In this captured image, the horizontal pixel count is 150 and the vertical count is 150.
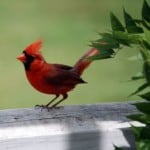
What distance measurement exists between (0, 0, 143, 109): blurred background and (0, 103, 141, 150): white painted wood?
7.80 feet

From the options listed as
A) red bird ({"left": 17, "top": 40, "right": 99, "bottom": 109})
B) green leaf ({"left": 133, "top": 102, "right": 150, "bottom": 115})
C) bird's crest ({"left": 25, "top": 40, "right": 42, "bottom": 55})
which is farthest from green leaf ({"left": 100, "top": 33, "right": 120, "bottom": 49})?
red bird ({"left": 17, "top": 40, "right": 99, "bottom": 109})

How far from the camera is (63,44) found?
6828 mm

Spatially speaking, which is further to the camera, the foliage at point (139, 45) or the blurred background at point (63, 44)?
the blurred background at point (63, 44)

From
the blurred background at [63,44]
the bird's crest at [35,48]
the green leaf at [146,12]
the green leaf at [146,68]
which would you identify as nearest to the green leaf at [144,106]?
the green leaf at [146,68]

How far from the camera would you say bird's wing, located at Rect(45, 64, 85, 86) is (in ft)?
7.97

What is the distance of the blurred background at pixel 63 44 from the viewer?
555cm

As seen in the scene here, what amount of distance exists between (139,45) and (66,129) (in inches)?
13.1

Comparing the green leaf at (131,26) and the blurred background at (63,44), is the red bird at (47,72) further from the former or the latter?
the blurred background at (63,44)

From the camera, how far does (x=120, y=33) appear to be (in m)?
1.66

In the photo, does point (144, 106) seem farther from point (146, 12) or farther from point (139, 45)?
point (146, 12)

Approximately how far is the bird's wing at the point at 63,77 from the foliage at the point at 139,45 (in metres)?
0.65

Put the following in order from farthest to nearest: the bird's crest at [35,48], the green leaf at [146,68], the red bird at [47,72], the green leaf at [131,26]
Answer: the red bird at [47,72]
the bird's crest at [35,48]
the green leaf at [131,26]
the green leaf at [146,68]

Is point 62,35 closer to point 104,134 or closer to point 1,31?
point 1,31

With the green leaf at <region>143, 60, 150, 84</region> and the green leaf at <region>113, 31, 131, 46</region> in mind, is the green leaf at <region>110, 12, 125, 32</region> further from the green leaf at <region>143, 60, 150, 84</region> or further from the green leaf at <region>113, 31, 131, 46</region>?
the green leaf at <region>143, 60, 150, 84</region>
